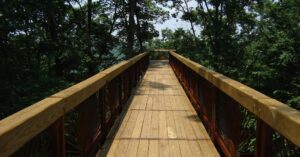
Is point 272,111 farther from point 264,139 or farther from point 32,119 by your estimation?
point 32,119

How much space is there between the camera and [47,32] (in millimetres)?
21156

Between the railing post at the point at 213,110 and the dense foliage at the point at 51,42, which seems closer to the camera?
the railing post at the point at 213,110

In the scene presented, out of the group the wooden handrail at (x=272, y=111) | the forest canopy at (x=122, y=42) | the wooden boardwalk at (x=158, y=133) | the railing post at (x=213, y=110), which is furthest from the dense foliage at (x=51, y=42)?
the wooden handrail at (x=272, y=111)

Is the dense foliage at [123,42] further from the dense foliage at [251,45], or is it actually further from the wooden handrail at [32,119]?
the wooden handrail at [32,119]

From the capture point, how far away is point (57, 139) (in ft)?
9.33

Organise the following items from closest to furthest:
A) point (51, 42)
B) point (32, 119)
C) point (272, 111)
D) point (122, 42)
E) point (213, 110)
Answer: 1. point (32, 119)
2. point (272, 111)
3. point (213, 110)
4. point (51, 42)
5. point (122, 42)

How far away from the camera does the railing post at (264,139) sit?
2787mm

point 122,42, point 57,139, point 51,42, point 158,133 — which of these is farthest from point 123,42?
point 57,139

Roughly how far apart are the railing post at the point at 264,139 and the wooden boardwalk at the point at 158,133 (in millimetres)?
1611

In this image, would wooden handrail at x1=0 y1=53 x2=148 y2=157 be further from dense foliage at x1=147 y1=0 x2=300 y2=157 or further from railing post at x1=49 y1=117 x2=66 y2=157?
dense foliage at x1=147 y1=0 x2=300 y2=157

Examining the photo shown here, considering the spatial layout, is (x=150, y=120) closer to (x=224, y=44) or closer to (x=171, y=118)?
(x=171, y=118)

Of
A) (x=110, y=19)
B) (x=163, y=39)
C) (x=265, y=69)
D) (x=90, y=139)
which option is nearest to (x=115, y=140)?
(x=90, y=139)

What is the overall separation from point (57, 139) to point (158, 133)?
9.15 ft

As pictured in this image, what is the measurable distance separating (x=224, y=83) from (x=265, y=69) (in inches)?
546
